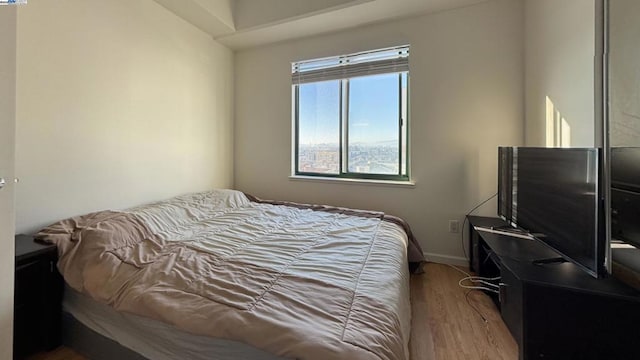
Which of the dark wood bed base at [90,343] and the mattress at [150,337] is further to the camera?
the dark wood bed base at [90,343]

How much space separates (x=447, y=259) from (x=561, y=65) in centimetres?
184

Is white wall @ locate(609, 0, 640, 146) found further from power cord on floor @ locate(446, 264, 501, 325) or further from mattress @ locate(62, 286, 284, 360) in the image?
mattress @ locate(62, 286, 284, 360)

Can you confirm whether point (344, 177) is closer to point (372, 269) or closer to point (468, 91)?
point (468, 91)

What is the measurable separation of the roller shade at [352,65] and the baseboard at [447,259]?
6.37 ft

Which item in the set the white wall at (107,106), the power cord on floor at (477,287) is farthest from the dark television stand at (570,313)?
the white wall at (107,106)

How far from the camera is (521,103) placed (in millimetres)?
2492

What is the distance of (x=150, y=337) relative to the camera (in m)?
1.15

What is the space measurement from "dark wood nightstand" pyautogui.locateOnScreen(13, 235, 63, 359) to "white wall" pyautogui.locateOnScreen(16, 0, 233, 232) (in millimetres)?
468

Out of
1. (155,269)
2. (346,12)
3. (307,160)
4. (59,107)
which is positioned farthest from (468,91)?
(59,107)

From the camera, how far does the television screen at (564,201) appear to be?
1.23m

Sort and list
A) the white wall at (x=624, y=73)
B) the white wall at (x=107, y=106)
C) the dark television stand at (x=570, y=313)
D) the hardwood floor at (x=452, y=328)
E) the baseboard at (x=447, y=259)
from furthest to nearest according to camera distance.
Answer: the baseboard at (x=447, y=259), the white wall at (x=107, y=106), the hardwood floor at (x=452, y=328), the white wall at (x=624, y=73), the dark television stand at (x=570, y=313)

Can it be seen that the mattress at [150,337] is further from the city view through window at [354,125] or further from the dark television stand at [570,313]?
the city view through window at [354,125]

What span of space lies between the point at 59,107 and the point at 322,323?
2250mm

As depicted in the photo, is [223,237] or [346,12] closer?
[223,237]
